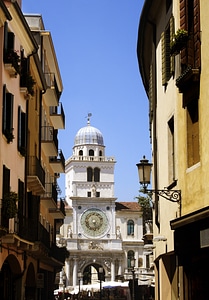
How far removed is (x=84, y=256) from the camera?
11131cm

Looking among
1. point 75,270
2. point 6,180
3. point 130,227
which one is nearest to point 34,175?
point 6,180

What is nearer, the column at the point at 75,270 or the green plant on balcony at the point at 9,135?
the green plant on balcony at the point at 9,135

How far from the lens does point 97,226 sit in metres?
113

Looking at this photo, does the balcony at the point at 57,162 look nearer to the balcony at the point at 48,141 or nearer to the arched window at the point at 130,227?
the balcony at the point at 48,141

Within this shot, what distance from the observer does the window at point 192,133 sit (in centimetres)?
1459

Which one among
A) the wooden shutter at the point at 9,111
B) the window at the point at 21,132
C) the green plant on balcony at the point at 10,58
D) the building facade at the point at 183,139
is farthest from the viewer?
the window at the point at 21,132

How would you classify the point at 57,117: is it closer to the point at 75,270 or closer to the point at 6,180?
the point at 6,180

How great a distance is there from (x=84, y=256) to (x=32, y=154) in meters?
81.6

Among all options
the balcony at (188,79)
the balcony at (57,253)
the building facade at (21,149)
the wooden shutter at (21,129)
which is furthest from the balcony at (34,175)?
the balcony at (188,79)

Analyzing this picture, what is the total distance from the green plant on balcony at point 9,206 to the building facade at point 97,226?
8763 cm

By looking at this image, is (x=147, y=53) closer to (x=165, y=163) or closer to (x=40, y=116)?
(x=165, y=163)

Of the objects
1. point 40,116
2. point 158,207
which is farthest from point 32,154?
point 158,207

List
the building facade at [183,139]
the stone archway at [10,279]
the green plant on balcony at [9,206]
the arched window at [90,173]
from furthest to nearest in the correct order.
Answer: the arched window at [90,173]
the stone archway at [10,279]
the green plant on balcony at [9,206]
the building facade at [183,139]

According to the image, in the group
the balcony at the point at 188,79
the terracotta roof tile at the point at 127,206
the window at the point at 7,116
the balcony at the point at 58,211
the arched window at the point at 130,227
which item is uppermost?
the terracotta roof tile at the point at 127,206
